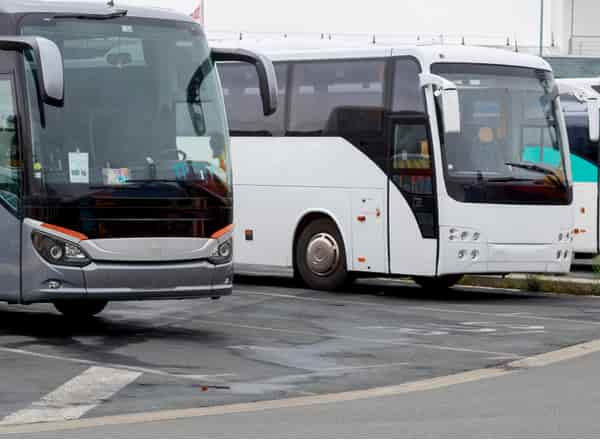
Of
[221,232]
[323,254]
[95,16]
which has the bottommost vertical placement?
[323,254]

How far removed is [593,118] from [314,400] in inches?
453

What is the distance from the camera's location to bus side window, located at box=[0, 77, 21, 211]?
14391 mm

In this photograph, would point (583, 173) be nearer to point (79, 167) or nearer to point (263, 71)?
point (263, 71)

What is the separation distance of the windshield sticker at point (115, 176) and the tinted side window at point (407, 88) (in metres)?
6.51

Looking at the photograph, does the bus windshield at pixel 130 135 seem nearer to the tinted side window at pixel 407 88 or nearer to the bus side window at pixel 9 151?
the bus side window at pixel 9 151

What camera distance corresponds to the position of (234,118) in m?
23.0

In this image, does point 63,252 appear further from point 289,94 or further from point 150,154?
point 289,94

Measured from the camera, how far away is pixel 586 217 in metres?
27.3

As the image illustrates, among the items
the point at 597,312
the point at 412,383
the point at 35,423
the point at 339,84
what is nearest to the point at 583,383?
the point at 412,383

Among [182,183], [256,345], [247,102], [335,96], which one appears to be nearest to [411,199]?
[335,96]

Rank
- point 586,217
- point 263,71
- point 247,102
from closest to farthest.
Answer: point 263,71 → point 247,102 → point 586,217

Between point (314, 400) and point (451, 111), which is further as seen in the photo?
point (451, 111)

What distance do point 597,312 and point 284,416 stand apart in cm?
913

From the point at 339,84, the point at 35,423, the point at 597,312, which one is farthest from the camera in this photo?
the point at 339,84
